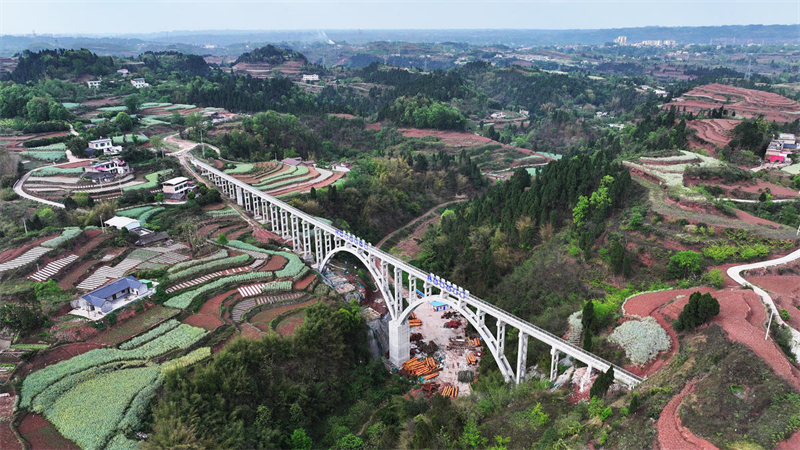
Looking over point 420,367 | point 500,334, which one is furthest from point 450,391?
point 500,334

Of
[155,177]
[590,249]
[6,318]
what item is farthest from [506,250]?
[155,177]

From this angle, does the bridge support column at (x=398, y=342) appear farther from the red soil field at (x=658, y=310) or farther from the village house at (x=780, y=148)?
the village house at (x=780, y=148)

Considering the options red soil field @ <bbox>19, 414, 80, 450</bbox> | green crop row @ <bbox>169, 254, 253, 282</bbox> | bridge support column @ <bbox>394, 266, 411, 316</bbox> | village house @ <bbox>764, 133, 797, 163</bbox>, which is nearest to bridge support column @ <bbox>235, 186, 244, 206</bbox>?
green crop row @ <bbox>169, 254, 253, 282</bbox>

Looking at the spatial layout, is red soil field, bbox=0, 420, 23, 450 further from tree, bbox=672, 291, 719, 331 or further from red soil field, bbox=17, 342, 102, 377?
tree, bbox=672, 291, 719, 331

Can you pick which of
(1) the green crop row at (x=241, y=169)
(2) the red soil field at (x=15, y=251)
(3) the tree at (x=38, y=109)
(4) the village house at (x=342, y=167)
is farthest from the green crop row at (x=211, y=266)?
(3) the tree at (x=38, y=109)

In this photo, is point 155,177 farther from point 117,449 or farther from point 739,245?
point 739,245
